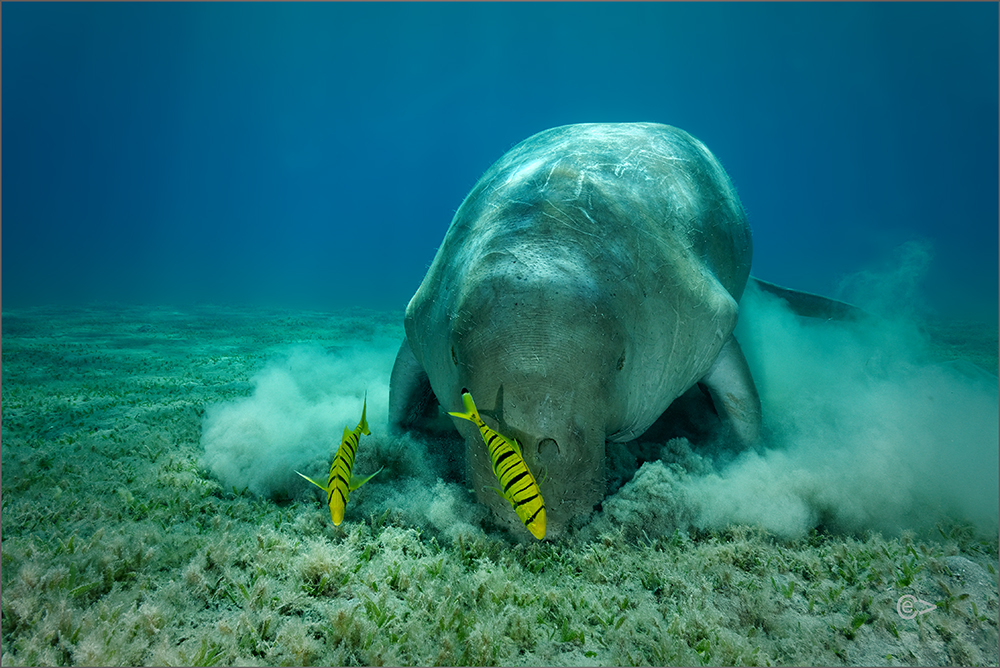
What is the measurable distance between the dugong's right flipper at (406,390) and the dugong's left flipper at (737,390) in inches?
94.4

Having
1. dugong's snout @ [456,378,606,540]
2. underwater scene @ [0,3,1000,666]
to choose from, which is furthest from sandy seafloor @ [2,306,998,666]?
dugong's snout @ [456,378,606,540]

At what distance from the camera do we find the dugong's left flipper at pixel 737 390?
3.66m

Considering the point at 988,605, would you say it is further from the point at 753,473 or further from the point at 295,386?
the point at 295,386

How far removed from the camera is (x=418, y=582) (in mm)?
2178

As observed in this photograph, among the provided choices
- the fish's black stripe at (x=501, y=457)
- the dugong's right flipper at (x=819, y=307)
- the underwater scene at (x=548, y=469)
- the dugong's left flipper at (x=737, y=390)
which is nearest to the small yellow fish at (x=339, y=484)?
the underwater scene at (x=548, y=469)

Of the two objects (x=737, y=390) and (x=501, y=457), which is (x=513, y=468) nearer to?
(x=501, y=457)

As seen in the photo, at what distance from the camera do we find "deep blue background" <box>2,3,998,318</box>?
86.5 metres

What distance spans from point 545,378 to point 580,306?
439 mm

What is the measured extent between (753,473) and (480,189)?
2820 millimetres

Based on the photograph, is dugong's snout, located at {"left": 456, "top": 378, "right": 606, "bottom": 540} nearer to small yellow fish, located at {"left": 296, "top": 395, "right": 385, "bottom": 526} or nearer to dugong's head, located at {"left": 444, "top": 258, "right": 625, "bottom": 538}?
dugong's head, located at {"left": 444, "top": 258, "right": 625, "bottom": 538}

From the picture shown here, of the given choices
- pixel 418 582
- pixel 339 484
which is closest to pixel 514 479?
pixel 418 582

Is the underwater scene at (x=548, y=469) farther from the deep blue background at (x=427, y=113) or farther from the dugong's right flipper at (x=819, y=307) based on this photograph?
the deep blue background at (x=427, y=113)

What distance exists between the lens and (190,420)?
16.7 feet

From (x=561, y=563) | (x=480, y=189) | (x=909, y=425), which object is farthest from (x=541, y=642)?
(x=909, y=425)
